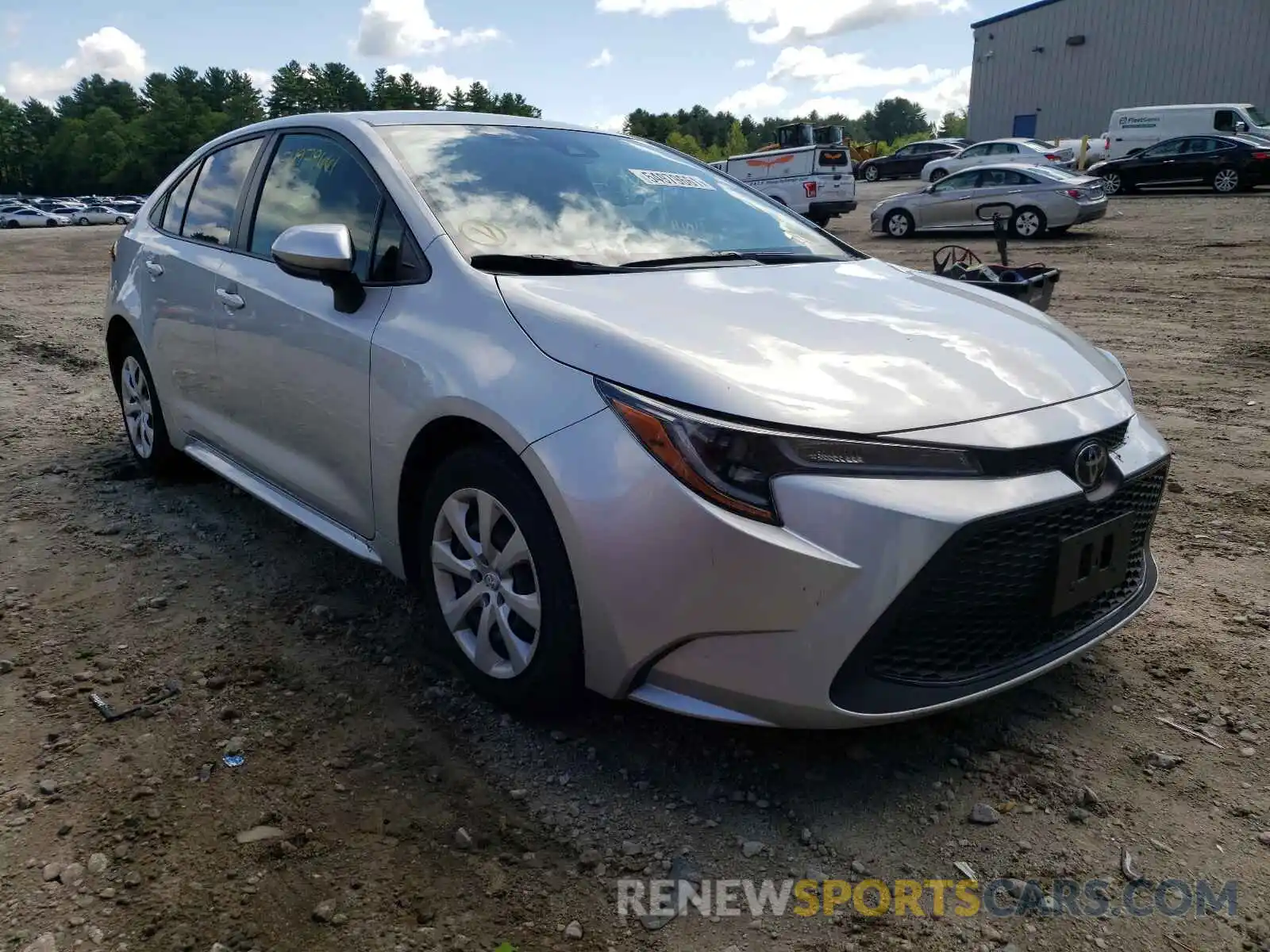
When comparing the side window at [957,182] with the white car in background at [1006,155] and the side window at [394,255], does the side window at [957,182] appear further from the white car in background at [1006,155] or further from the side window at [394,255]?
the side window at [394,255]

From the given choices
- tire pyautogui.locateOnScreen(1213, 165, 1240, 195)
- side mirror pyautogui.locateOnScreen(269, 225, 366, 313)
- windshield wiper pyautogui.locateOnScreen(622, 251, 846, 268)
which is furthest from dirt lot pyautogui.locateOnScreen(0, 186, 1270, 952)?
tire pyautogui.locateOnScreen(1213, 165, 1240, 195)

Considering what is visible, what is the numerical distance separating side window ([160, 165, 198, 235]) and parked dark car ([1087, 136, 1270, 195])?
22.4 m

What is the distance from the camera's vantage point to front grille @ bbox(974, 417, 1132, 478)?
84.5 inches

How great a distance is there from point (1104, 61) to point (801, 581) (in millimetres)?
48566

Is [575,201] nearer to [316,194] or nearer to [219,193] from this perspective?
[316,194]

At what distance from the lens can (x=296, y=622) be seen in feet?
10.8

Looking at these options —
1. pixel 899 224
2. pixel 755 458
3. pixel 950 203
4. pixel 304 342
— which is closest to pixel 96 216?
pixel 899 224

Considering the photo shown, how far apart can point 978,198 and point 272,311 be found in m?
16.7

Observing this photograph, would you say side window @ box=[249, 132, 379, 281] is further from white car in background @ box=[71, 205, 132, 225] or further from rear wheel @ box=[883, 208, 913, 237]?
white car in background @ box=[71, 205, 132, 225]

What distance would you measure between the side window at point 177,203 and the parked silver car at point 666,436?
1.08 metres

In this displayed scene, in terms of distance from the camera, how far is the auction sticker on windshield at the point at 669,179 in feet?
11.3

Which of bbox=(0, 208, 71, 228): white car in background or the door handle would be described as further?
bbox=(0, 208, 71, 228): white car in background

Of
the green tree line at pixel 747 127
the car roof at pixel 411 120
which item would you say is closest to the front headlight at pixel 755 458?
the car roof at pixel 411 120

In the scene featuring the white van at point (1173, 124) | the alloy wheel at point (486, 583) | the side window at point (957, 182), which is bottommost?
the alloy wheel at point (486, 583)
